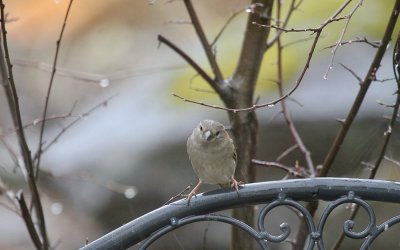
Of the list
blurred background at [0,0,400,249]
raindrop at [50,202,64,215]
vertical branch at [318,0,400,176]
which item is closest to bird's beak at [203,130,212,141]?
vertical branch at [318,0,400,176]

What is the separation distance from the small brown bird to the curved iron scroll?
0.41m

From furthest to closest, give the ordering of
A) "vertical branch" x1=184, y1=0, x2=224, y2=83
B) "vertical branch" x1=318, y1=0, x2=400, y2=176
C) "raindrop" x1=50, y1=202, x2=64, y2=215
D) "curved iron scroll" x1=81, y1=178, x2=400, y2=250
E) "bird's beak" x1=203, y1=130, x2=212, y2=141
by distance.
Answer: "raindrop" x1=50, y1=202, x2=64, y2=215
"vertical branch" x1=184, y1=0, x2=224, y2=83
"bird's beak" x1=203, y1=130, x2=212, y2=141
"vertical branch" x1=318, y1=0, x2=400, y2=176
"curved iron scroll" x1=81, y1=178, x2=400, y2=250

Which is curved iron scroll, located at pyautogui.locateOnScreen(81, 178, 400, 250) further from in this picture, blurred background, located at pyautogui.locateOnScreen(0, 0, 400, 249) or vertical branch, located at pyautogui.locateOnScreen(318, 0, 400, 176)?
blurred background, located at pyautogui.locateOnScreen(0, 0, 400, 249)

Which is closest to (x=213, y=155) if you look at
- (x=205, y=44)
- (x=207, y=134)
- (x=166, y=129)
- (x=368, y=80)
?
(x=207, y=134)

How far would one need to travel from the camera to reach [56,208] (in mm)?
4941

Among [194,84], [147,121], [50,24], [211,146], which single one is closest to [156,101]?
[147,121]

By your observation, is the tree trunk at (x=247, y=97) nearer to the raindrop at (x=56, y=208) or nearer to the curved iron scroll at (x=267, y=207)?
the curved iron scroll at (x=267, y=207)

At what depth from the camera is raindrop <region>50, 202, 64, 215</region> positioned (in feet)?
16.1

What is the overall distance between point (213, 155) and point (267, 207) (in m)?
0.49

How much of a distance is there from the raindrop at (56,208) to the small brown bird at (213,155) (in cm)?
283

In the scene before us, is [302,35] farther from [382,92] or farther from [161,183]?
[161,183]

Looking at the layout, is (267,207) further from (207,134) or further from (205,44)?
(205,44)

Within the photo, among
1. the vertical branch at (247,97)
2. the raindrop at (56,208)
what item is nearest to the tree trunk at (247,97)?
the vertical branch at (247,97)

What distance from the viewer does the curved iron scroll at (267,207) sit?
176cm
